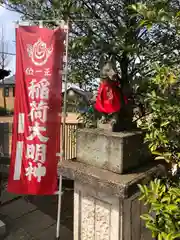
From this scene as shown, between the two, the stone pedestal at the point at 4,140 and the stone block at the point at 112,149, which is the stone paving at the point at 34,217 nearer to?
the stone pedestal at the point at 4,140

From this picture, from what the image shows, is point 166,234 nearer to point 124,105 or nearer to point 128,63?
point 124,105

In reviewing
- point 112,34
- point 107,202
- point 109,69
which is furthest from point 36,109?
point 107,202

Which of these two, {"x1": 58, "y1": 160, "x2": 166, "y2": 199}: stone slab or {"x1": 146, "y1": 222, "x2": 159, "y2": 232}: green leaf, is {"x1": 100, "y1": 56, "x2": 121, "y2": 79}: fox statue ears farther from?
{"x1": 146, "y1": 222, "x2": 159, "y2": 232}: green leaf

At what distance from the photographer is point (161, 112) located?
210 centimetres

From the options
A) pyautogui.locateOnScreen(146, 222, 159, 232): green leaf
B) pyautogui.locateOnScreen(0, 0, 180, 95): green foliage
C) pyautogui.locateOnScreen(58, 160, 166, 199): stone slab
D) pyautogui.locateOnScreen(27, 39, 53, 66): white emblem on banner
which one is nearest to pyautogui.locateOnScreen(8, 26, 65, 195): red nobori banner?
pyautogui.locateOnScreen(27, 39, 53, 66): white emblem on banner

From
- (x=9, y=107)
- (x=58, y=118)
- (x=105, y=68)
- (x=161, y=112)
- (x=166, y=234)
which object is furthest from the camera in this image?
(x=9, y=107)

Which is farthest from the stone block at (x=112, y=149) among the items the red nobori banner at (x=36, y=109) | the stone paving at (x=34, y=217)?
the stone paving at (x=34, y=217)

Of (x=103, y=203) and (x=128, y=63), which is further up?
(x=128, y=63)

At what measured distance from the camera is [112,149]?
262cm

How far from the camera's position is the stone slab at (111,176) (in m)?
2.38

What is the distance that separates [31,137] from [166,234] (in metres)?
2.44

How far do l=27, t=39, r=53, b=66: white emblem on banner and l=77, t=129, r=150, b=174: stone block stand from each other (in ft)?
4.58

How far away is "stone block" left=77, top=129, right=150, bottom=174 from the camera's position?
2.59 m

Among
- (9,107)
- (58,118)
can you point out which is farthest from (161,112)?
(9,107)
